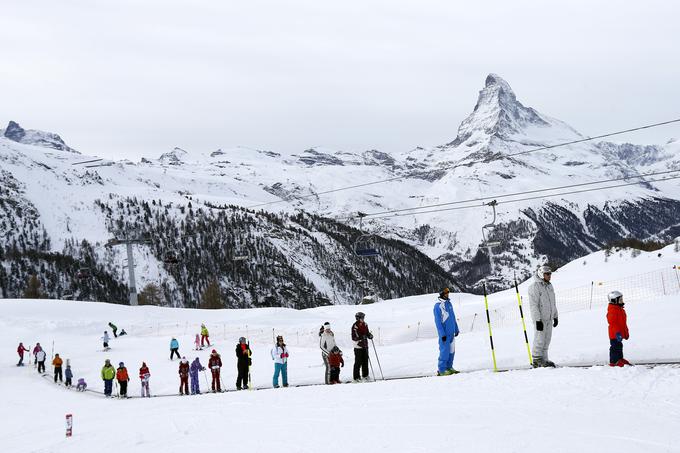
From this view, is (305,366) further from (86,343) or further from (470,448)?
(86,343)

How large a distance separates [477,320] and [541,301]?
27.6 meters

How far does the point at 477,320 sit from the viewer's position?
131 feet

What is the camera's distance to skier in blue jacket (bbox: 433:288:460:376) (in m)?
14.5

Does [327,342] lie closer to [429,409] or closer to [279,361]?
[279,361]

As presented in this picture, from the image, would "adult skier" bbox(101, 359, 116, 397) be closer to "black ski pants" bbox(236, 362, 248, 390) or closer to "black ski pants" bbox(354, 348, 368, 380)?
"black ski pants" bbox(236, 362, 248, 390)

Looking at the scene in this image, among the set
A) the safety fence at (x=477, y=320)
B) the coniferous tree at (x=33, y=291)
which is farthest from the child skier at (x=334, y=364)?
the coniferous tree at (x=33, y=291)

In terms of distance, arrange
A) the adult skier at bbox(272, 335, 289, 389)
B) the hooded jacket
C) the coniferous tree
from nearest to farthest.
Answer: the hooded jacket
the adult skier at bbox(272, 335, 289, 389)
the coniferous tree

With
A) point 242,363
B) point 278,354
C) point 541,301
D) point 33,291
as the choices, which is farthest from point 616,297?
point 33,291

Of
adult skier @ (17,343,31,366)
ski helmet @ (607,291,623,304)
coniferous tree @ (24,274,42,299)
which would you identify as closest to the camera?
ski helmet @ (607,291,623,304)

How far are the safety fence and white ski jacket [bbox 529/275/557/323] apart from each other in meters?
14.2

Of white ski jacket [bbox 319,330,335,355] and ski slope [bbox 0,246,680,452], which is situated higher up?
white ski jacket [bbox 319,330,335,355]

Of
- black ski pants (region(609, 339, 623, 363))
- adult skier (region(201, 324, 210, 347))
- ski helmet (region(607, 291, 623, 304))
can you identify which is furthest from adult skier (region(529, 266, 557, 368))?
adult skier (region(201, 324, 210, 347))

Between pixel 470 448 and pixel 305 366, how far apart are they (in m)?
19.2

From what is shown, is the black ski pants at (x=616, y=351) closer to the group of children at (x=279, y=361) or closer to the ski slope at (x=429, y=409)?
the group of children at (x=279, y=361)
